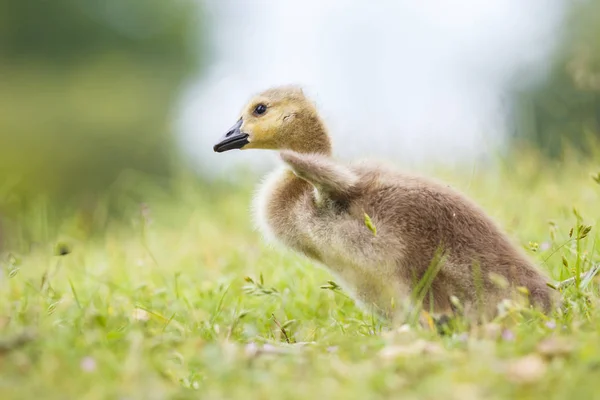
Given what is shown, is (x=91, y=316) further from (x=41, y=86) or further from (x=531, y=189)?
(x=41, y=86)

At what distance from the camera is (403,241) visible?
3189mm

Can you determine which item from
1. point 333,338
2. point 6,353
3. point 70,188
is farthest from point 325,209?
point 70,188

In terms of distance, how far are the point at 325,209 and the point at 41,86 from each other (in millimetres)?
25718

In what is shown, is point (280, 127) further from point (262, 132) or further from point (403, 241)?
point (403, 241)

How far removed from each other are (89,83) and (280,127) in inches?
962

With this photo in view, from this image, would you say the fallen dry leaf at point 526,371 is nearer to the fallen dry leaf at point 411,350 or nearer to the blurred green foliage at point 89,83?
the fallen dry leaf at point 411,350

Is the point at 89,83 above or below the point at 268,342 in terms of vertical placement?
below

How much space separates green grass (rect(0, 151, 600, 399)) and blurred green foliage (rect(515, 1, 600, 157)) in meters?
0.81

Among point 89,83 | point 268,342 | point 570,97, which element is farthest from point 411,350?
point 89,83

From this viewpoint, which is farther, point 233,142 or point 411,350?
point 233,142

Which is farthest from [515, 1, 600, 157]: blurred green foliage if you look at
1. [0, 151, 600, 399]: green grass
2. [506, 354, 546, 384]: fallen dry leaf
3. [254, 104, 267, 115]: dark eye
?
[506, 354, 546, 384]: fallen dry leaf

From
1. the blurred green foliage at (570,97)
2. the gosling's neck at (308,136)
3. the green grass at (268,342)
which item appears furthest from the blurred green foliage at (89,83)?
the gosling's neck at (308,136)

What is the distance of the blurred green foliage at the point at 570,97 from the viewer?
189 inches

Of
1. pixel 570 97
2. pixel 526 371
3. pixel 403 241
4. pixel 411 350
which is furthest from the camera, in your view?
pixel 570 97
